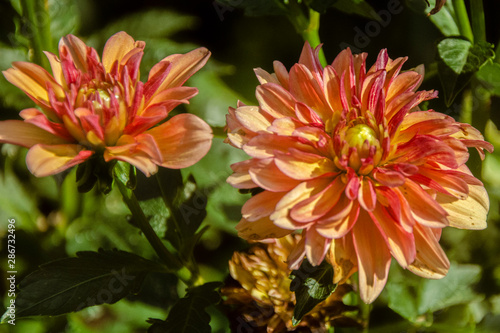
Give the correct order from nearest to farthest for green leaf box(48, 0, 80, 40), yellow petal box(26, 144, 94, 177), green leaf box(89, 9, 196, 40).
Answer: yellow petal box(26, 144, 94, 177), green leaf box(48, 0, 80, 40), green leaf box(89, 9, 196, 40)

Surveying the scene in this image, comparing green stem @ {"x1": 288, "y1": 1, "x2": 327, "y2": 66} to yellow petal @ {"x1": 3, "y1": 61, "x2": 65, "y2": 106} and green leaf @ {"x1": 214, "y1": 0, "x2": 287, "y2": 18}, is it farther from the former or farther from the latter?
yellow petal @ {"x1": 3, "y1": 61, "x2": 65, "y2": 106}

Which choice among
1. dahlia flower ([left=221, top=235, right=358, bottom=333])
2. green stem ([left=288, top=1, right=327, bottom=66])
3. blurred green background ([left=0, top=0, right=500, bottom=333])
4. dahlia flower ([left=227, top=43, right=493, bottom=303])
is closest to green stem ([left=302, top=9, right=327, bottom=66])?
green stem ([left=288, top=1, right=327, bottom=66])

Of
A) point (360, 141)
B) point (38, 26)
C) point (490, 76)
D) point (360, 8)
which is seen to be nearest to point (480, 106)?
point (490, 76)

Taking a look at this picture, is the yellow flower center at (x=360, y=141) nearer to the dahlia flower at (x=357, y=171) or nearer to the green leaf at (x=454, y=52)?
the dahlia flower at (x=357, y=171)

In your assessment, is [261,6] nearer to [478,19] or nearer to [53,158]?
[478,19]

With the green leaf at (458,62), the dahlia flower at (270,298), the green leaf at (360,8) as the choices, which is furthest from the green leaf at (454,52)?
the dahlia flower at (270,298)

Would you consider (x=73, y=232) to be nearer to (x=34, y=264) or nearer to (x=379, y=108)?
(x=34, y=264)
